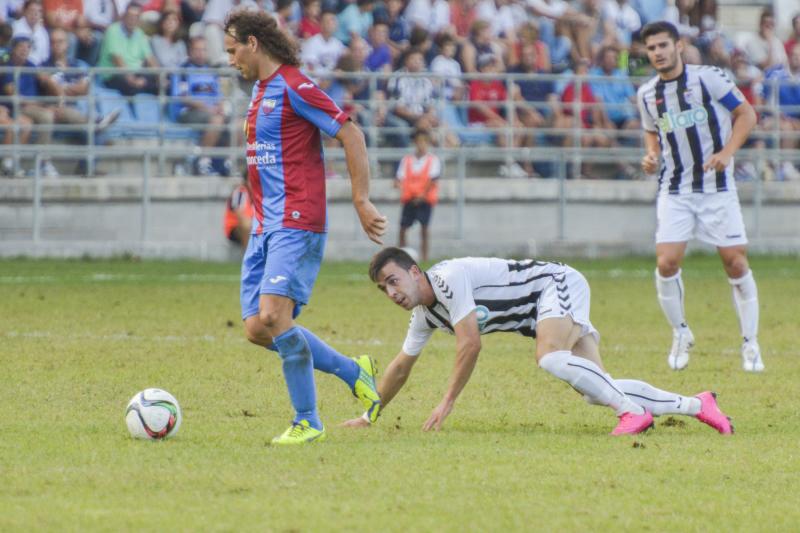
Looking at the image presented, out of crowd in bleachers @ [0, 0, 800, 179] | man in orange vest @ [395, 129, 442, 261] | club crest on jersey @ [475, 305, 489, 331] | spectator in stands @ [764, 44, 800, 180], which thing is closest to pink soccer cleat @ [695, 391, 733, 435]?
club crest on jersey @ [475, 305, 489, 331]

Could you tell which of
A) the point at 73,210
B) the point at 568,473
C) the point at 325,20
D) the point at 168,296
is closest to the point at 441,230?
the point at 325,20

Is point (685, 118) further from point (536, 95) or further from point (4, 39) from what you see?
point (4, 39)

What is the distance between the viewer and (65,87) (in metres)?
Answer: 21.0

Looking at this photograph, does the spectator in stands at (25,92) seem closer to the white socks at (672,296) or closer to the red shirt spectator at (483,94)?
the red shirt spectator at (483,94)

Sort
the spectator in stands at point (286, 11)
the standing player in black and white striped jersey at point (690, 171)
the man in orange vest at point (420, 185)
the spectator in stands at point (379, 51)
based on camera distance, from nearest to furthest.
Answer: the standing player in black and white striped jersey at point (690, 171) → the man in orange vest at point (420, 185) → the spectator in stands at point (286, 11) → the spectator in stands at point (379, 51)

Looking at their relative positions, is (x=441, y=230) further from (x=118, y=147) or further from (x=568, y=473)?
(x=568, y=473)

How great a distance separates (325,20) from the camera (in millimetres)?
22203

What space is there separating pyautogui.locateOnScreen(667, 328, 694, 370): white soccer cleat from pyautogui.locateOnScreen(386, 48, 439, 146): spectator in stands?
1121cm

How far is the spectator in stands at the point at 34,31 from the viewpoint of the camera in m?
21.0

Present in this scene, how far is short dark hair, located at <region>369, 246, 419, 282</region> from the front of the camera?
24.9 feet

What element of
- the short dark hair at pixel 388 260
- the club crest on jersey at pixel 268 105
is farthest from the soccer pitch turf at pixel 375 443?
the club crest on jersey at pixel 268 105

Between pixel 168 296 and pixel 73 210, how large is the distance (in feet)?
16.9

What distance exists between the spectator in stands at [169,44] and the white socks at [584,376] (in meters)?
A: 15.0

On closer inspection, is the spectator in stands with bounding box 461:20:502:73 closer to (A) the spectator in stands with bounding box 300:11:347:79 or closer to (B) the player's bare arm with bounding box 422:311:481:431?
(A) the spectator in stands with bounding box 300:11:347:79
